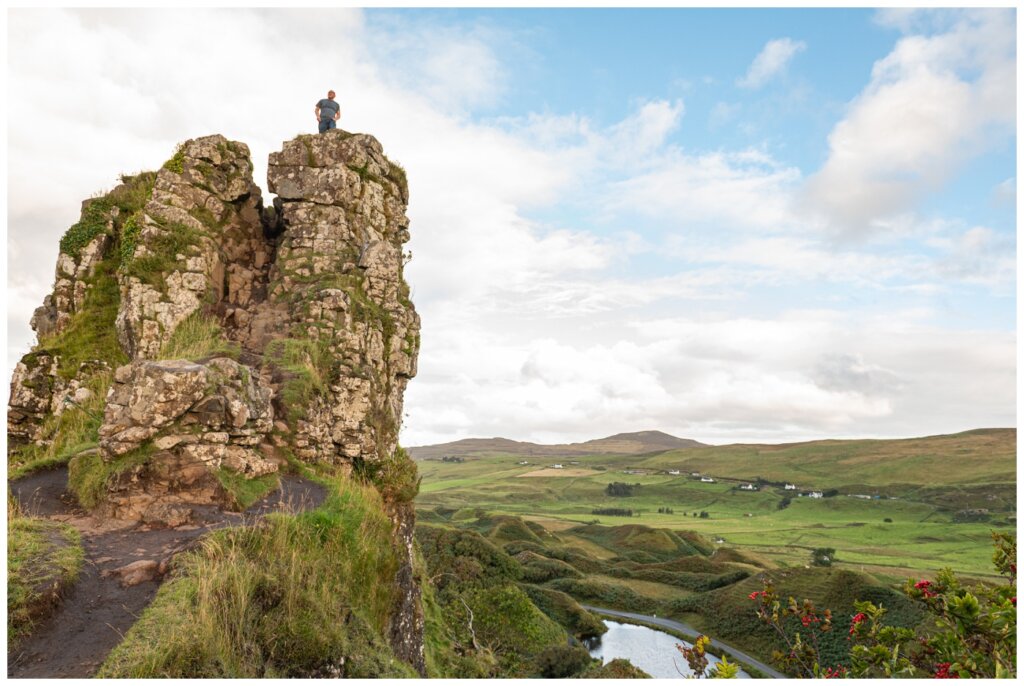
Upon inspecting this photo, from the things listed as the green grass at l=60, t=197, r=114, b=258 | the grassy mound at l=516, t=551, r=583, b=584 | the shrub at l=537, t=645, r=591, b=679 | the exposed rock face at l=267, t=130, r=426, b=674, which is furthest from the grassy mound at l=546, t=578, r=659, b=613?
the green grass at l=60, t=197, r=114, b=258

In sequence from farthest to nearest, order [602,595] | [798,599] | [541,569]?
[541,569], [602,595], [798,599]

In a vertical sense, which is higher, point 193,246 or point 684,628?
point 193,246

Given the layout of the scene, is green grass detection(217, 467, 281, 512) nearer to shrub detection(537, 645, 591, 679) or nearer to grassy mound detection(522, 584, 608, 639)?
shrub detection(537, 645, 591, 679)

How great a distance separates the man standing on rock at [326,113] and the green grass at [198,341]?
1241 cm

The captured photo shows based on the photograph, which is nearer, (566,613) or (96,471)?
(96,471)

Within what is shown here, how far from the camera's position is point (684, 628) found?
74688mm

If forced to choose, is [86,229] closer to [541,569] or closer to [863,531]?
[541,569]

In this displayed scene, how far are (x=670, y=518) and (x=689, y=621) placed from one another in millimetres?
121567

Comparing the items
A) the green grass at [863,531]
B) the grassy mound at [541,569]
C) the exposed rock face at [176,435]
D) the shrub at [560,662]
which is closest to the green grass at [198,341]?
the exposed rock face at [176,435]

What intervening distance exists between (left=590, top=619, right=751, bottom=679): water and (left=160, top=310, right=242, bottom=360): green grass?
173 feet

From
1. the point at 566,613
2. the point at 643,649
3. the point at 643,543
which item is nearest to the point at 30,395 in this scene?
the point at 566,613

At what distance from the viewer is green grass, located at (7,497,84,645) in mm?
8875

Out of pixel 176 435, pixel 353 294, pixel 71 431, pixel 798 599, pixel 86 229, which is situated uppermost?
pixel 86 229

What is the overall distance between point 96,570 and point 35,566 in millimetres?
1008
